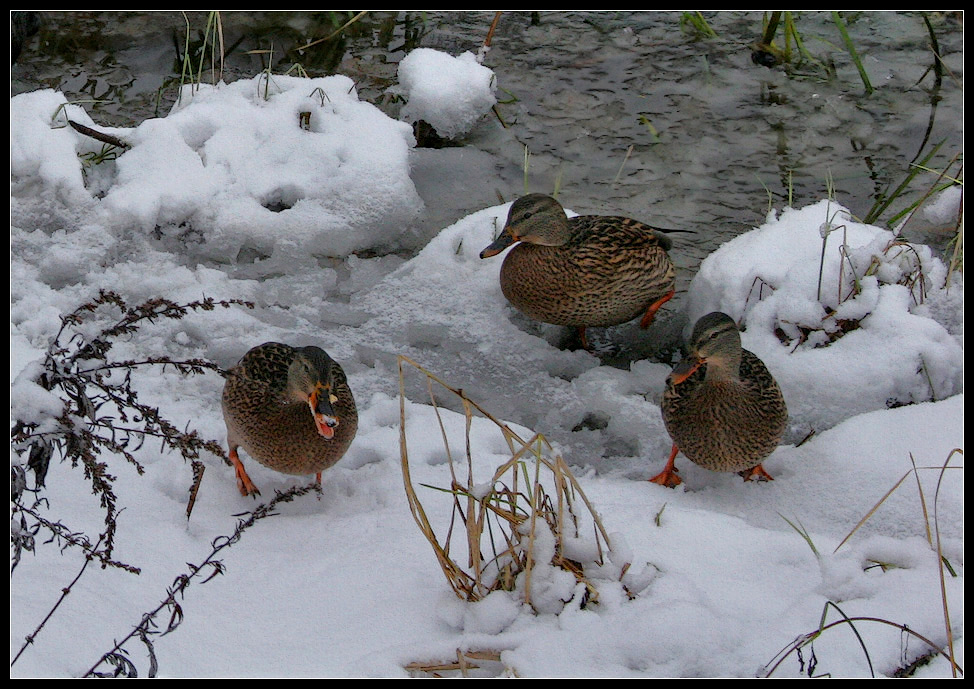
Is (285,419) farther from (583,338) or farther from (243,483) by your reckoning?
(583,338)

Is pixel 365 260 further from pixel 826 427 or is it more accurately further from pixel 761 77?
pixel 761 77

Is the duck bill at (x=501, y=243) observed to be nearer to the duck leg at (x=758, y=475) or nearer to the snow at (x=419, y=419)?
the snow at (x=419, y=419)

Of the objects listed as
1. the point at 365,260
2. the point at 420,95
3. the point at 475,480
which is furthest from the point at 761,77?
the point at 475,480

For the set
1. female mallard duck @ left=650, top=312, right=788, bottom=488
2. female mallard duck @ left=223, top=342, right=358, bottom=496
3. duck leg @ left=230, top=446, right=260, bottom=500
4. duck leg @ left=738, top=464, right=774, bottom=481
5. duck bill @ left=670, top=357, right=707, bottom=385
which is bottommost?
duck leg @ left=230, top=446, right=260, bottom=500

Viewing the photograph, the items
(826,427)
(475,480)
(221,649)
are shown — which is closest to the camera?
(221,649)

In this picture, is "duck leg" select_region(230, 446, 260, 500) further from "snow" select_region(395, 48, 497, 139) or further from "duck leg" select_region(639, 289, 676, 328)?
"snow" select_region(395, 48, 497, 139)

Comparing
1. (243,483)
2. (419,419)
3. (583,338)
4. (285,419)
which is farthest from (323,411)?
(583,338)

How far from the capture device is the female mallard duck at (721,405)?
2.98 m

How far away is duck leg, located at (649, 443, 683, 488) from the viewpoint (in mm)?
3189

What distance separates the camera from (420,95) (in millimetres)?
4969

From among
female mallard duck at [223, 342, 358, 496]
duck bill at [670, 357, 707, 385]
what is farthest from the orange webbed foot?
female mallard duck at [223, 342, 358, 496]

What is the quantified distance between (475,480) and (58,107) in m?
2.99

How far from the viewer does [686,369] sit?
116 inches

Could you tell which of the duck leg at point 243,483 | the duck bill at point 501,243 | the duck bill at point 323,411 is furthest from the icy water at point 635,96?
the duck bill at point 323,411
